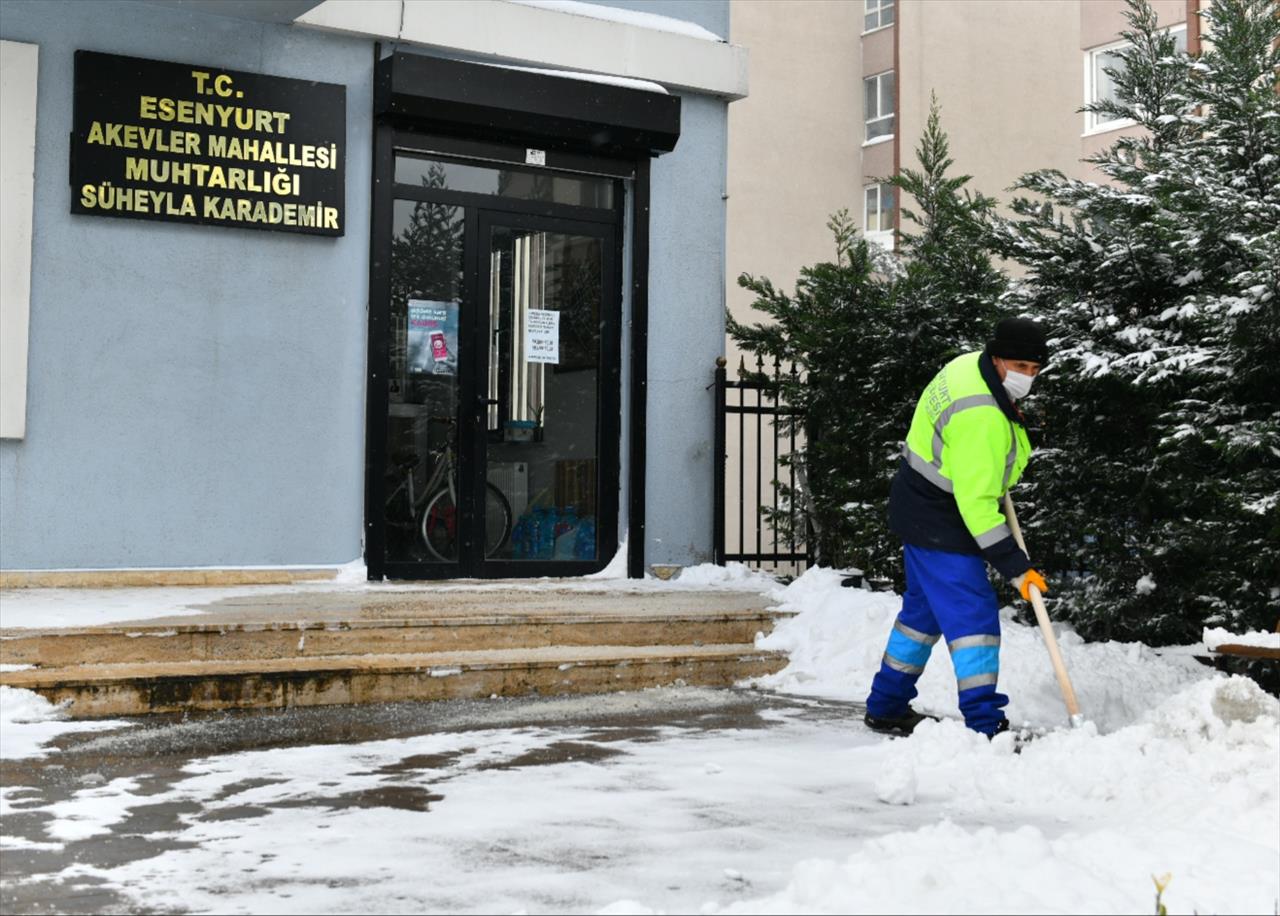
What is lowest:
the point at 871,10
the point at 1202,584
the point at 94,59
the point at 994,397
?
the point at 1202,584

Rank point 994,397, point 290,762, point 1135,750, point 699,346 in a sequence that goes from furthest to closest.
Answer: point 699,346 → point 994,397 → point 290,762 → point 1135,750

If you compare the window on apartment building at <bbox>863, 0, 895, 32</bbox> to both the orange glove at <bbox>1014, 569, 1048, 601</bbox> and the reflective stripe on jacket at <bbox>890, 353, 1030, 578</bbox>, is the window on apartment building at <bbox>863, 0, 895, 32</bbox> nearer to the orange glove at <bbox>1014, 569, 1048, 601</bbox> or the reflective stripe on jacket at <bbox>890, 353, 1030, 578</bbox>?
the reflective stripe on jacket at <bbox>890, 353, 1030, 578</bbox>

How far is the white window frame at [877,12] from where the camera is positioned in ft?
105

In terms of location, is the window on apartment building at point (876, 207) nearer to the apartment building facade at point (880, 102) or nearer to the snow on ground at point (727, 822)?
the apartment building facade at point (880, 102)

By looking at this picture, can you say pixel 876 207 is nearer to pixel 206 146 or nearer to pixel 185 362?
pixel 206 146

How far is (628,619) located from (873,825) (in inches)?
146

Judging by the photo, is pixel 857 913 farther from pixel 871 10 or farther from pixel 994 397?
pixel 871 10

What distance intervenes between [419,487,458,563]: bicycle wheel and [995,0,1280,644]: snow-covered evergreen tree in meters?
4.25

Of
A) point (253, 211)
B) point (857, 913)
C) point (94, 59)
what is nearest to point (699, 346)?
point (253, 211)

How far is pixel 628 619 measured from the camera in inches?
328

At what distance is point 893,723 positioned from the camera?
643 centimetres

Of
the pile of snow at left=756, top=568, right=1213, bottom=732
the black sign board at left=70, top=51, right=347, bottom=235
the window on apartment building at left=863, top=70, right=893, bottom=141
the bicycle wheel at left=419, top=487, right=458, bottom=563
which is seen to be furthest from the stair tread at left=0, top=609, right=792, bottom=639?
the window on apartment building at left=863, top=70, right=893, bottom=141

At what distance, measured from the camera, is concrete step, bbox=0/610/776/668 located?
272 inches

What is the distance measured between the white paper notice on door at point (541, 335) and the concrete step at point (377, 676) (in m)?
3.42
